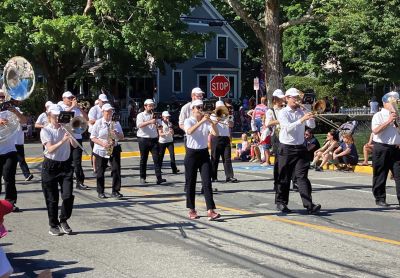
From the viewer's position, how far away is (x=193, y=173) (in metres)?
10.2

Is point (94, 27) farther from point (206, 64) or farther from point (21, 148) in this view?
point (206, 64)

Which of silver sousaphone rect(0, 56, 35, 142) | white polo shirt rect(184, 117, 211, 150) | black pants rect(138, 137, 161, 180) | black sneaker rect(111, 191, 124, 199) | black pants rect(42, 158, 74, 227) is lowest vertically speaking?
black sneaker rect(111, 191, 124, 199)

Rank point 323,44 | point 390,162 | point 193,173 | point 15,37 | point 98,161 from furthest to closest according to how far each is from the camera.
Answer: point 323,44 → point 15,37 → point 98,161 → point 390,162 → point 193,173

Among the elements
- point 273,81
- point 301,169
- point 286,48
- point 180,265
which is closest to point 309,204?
point 301,169

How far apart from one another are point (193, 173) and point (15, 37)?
64.5 ft

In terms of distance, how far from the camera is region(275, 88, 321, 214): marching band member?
10430 mm

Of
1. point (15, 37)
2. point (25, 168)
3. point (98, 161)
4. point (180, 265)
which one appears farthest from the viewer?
point (15, 37)

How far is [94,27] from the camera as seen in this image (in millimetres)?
26734

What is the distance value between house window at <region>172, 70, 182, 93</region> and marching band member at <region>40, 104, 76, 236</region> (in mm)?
40556

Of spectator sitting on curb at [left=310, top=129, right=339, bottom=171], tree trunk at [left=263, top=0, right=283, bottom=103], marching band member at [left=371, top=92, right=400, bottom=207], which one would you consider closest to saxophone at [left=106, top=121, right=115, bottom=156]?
marching band member at [left=371, top=92, right=400, bottom=207]

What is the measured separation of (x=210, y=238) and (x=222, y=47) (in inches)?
1747

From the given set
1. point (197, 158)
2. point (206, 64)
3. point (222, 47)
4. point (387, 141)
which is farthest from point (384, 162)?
point (222, 47)

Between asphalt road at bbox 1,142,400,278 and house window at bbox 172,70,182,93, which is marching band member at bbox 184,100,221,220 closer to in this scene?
asphalt road at bbox 1,142,400,278

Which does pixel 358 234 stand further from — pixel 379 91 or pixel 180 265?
pixel 379 91
